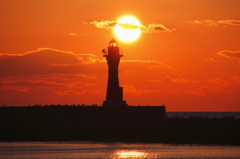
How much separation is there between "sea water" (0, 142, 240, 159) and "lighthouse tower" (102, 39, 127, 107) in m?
14.5

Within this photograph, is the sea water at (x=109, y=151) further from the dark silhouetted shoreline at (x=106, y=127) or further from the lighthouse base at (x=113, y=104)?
the lighthouse base at (x=113, y=104)

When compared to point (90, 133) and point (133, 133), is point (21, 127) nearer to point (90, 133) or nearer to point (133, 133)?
point (90, 133)

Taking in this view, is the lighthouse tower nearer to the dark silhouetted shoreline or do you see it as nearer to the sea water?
the dark silhouetted shoreline

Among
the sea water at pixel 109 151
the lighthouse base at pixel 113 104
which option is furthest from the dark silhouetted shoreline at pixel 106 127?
the sea water at pixel 109 151

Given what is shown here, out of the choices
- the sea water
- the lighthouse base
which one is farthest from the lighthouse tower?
the sea water

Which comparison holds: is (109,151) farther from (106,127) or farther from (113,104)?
(113,104)

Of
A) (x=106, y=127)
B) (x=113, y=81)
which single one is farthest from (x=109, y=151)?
(x=113, y=81)

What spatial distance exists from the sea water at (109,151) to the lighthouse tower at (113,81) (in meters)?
14.5

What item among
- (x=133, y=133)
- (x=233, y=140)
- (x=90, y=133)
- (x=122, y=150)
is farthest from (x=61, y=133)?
(x=233, y=140)

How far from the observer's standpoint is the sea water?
48594 millimetres

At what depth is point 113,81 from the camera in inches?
2800

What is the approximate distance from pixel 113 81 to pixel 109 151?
20050 mm

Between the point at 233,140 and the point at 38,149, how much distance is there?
63.8 feet

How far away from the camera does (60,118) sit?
2847 inches
